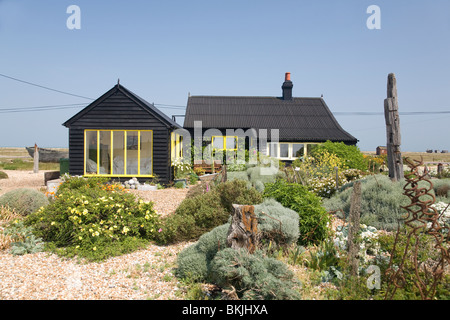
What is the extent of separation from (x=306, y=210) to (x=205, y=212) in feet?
5.82

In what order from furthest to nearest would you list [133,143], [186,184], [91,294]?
[186,184], [133,143], [91,294]

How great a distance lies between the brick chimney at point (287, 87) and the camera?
75.8ft

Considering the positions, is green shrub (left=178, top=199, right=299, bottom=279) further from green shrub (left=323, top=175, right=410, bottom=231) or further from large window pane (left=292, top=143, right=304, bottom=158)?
large window pane (left=292, top=143, right=304, bottom=158)

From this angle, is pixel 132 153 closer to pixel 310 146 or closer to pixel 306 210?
pixel 306 210

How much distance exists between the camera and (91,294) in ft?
12.3

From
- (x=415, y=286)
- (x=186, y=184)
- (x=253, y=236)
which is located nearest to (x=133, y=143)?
(x=186, y=184)

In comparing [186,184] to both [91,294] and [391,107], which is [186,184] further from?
[91,294]

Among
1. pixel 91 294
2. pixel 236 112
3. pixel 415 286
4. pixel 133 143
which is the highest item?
pixel 236 112

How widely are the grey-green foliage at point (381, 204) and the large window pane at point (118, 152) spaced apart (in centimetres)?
845

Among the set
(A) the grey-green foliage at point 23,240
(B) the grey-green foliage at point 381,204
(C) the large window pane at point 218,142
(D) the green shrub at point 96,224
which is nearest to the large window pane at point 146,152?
(C) the large window pane at point 218,142

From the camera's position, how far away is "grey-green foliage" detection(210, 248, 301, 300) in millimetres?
3135

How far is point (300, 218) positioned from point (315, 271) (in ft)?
4.73

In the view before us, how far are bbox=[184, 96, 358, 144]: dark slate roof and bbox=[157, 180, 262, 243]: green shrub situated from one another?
1336 centimetres

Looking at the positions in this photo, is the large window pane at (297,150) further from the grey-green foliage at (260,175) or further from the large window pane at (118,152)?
the large window pane at (118,152)
